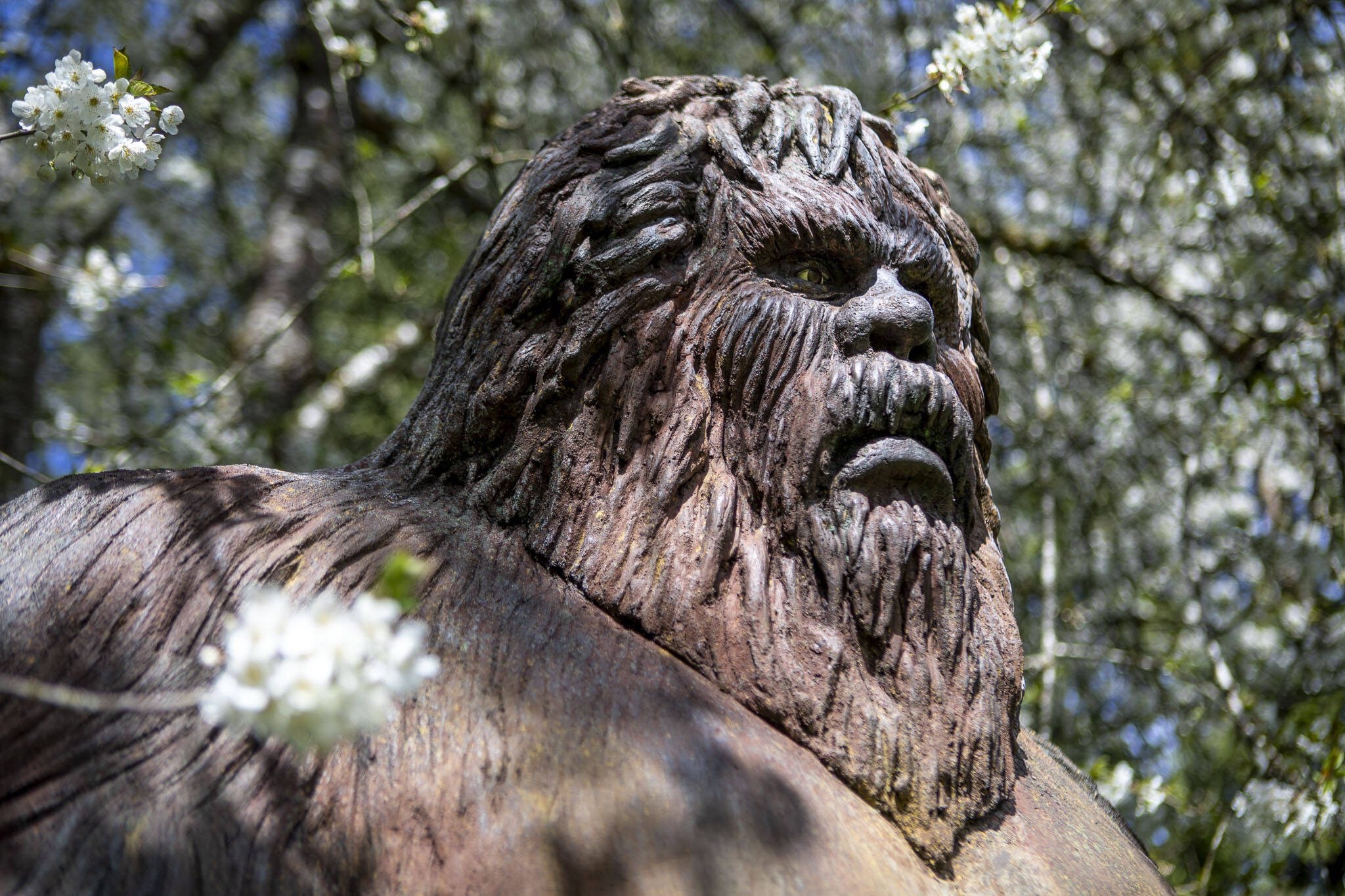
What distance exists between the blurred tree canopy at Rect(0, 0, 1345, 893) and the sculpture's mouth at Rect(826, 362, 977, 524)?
1.76m

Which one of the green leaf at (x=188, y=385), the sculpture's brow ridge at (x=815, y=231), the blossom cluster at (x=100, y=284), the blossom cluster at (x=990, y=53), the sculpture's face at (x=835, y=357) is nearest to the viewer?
the sculpture's face at (x=835, y=357)

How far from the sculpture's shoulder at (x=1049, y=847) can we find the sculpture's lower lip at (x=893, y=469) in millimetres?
564

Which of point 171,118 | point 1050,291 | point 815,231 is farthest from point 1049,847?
point 1050,291

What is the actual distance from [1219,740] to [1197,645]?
4.16 feet

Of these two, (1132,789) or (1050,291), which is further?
(1050,291)

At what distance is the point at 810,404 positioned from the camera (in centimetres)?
185

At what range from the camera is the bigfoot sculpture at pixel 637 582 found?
4.64 feet

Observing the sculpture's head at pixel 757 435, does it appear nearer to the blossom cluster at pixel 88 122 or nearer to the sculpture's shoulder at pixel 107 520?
the sculpture's shoulder at pixel 107 520

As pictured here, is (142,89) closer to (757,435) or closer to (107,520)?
(107,520)

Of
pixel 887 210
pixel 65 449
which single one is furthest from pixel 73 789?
pixel 65 449

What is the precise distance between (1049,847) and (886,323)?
A: 3.05 ft

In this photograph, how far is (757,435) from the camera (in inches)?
73.9

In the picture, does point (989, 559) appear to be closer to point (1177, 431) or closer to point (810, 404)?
point (810, 404)

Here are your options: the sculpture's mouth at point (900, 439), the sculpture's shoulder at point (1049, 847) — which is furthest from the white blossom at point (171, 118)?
the sculpture's shoulder at point (1049, 847)
